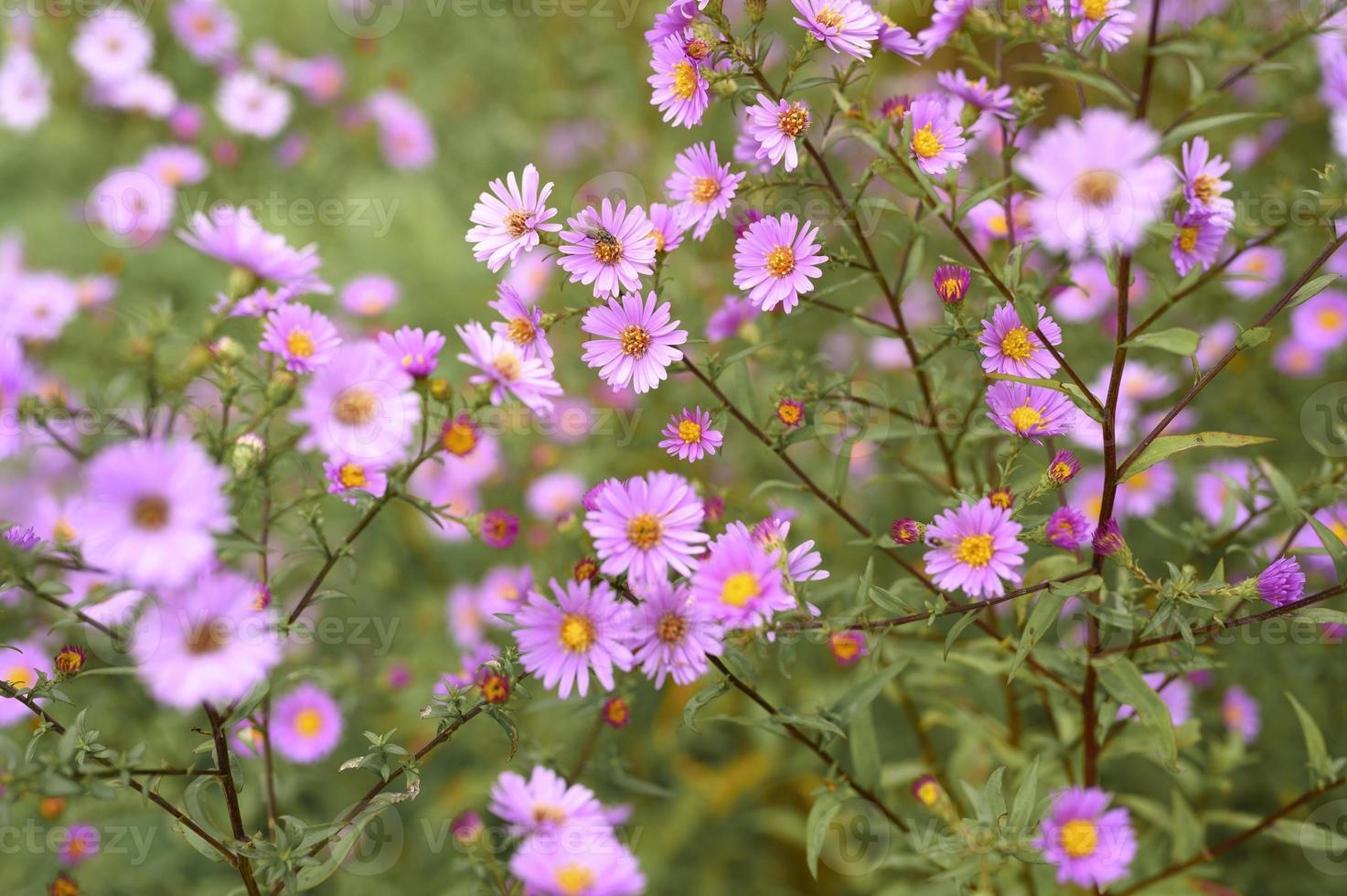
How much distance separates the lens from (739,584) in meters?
1.20

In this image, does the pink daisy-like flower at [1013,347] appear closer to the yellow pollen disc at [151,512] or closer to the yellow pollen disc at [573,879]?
the yellow pollen disc at [573,879]

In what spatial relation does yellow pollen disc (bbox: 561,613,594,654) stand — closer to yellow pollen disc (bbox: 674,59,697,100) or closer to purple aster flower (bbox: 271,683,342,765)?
yellow pollen disc (bbox: 674,59,697,100)

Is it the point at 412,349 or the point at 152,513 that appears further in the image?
the point at 412,349

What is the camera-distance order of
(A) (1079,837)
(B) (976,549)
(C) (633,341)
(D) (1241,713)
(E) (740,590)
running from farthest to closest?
(D) (1241,713) < (A) (1079,837) < (C) (633,341) < (B) (976,549) < (E) (740,590)

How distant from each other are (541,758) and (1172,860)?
1.37 metres

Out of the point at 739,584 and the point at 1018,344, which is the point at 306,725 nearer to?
the point at 739,584

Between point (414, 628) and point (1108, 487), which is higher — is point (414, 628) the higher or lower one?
the higher one

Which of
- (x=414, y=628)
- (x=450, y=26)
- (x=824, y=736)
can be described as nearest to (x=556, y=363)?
(x=414, y=628)

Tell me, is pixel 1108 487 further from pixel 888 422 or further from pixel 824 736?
pixel 824 736

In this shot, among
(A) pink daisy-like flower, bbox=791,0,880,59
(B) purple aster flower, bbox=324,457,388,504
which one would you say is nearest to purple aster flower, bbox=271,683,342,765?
(B) purple aster flower, bbox=324,457,388,504

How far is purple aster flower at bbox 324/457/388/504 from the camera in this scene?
1443mm

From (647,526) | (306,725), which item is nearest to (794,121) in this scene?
(647,526)

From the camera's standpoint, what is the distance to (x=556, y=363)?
10.8ft

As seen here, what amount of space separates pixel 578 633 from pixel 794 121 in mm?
830
